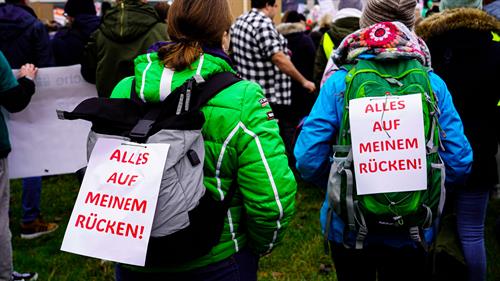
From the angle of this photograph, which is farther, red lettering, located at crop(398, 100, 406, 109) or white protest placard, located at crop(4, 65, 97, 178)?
white protest placard, located at crop(4, 65, 97, 178)

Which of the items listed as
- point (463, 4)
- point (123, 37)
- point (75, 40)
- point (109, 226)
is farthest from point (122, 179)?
point (75, 40)

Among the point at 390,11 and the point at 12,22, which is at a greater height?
the point at 390,11

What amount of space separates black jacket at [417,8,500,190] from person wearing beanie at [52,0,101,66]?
10.8ft

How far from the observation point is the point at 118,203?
1.88 m

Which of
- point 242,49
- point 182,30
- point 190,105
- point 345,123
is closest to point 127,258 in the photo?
point 190,105

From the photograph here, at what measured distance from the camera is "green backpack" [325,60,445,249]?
2.35 metres

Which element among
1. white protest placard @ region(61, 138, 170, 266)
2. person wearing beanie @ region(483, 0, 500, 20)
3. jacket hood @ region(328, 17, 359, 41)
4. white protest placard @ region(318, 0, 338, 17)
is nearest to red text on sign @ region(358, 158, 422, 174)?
white protest placard @ region(61, 138, 170, 266)

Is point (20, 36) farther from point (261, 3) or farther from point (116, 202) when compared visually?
point (116, 202)

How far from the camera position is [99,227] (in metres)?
1.89

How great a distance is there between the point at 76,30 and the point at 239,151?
3.95 m

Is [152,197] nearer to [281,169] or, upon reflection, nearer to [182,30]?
[281,169]

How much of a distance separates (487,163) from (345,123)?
1219 mm

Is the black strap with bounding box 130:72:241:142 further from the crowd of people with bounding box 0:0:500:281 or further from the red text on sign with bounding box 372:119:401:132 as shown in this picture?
the red text on sign with bounding box 372:119:401:132

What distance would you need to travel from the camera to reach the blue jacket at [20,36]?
4.94 metres
